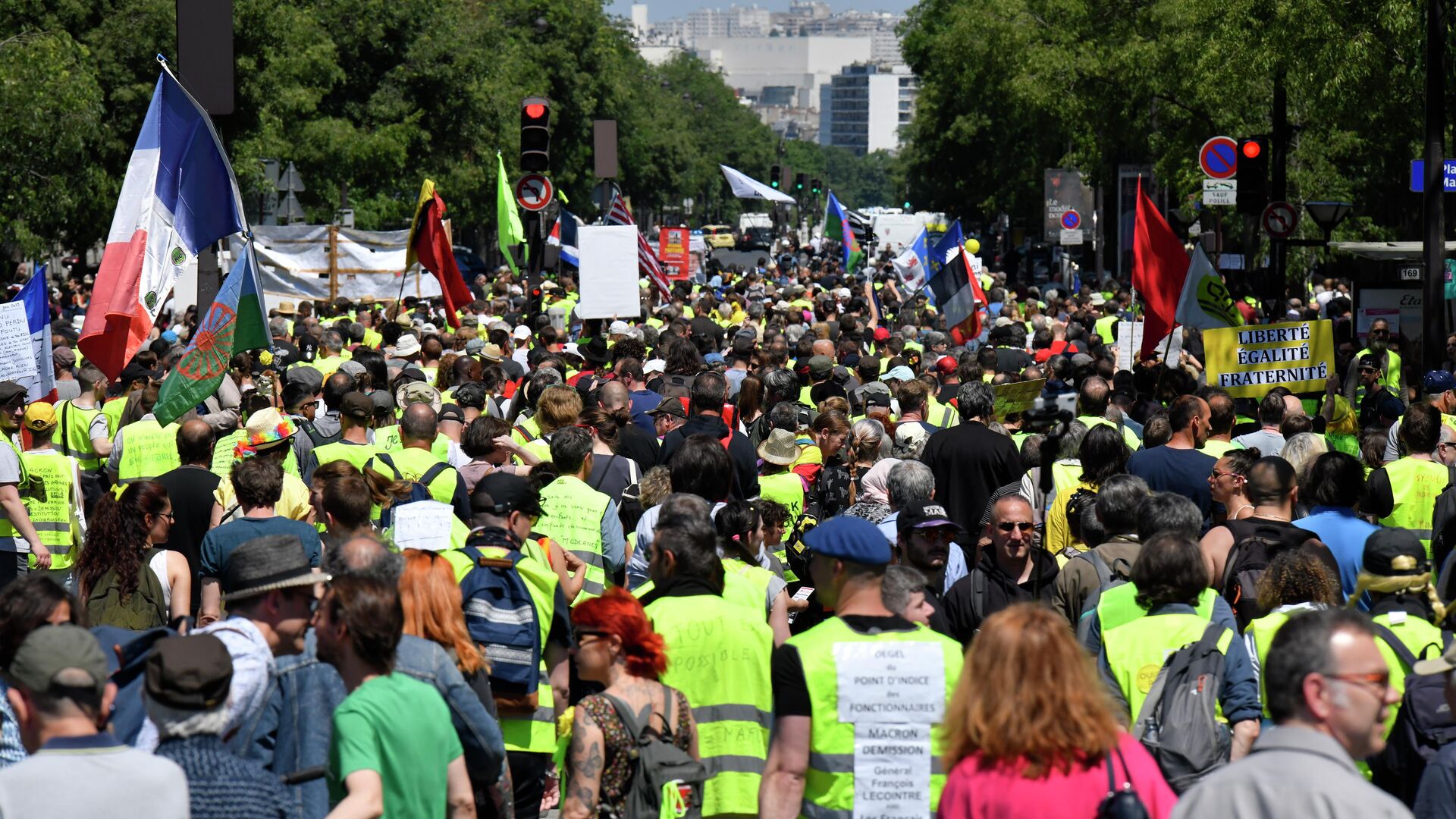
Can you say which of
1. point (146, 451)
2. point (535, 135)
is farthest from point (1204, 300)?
point (146, 451)

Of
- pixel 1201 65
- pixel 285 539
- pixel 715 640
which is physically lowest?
pixel 715 640

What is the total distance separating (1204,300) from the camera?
1365 centimetres

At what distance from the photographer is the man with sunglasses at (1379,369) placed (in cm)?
1373

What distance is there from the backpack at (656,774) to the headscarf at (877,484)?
3.65 metres

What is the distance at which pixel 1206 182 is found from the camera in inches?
763

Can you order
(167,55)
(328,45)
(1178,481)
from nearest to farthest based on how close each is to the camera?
(1178,481) → (167,55) → (328,45)

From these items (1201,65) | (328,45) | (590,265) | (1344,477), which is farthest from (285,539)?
(328,45)

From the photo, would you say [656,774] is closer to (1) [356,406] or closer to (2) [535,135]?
(1) [356,406]

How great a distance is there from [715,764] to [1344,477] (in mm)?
3177

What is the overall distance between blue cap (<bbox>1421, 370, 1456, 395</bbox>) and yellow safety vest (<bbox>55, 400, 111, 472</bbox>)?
343 inches

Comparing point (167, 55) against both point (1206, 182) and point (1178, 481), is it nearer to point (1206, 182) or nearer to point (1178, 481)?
point (1206, 182)

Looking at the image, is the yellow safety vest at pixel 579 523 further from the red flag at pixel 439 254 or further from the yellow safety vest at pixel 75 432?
the red flag at pixel 439 254

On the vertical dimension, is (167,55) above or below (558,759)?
above

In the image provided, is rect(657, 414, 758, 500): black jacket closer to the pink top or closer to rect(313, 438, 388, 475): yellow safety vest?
rect(313, 438, 388, 475): yellow safety vest
